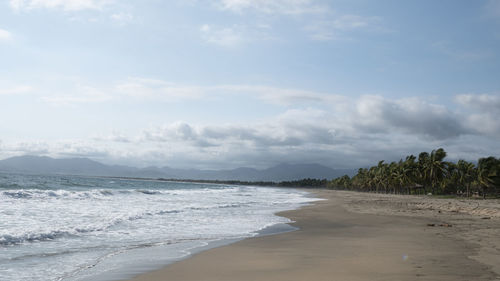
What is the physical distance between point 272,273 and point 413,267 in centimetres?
323

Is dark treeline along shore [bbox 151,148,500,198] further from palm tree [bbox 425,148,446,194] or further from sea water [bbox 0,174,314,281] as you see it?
sea water [bbox 0,174,314,281]

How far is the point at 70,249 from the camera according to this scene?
37.3 feet

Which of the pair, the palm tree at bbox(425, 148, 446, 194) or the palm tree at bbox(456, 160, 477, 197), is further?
the palm tree at bbox(425, 148, 446, 194)

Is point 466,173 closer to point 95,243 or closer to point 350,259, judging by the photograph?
point 350,259

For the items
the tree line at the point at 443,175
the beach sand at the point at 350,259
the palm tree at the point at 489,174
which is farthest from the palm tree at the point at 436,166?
the beach sand at the point at 350,259

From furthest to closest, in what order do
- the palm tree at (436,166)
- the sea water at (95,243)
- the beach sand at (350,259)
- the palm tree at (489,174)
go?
the palm tree at (436,166)
the palm tree at (489,174)
the sea water at (95,243)
the beach sand at (350,259)

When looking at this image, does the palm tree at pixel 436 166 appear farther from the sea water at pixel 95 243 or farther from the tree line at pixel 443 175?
the sea water at pixel 95 243

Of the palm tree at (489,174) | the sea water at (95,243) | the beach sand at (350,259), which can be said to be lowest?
the sea water at (95,243)

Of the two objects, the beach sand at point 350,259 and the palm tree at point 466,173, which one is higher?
the palm tree at point 466,173

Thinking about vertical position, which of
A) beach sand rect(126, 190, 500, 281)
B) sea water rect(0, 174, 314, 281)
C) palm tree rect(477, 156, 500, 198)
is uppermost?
palm tree rect(477, 156, 500, 198)

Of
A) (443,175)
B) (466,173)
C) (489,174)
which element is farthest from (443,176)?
(489,174)

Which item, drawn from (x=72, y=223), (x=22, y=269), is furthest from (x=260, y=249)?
(x=72, y=223)

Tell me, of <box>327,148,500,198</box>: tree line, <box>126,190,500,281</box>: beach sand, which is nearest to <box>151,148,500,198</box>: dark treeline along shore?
<box>327,148,500,198</box>: tree line

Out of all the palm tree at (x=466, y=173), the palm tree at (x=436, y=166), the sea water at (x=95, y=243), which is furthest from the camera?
the palm tree at (x=436, y=166)
